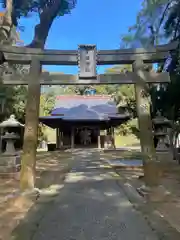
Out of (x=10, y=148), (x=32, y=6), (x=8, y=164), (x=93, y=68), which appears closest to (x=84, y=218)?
(x=93, y=68)

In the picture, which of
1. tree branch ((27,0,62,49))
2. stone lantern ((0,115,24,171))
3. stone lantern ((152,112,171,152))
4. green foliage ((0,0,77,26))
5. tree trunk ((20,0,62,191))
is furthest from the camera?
green foliage ((0,0,77,26))

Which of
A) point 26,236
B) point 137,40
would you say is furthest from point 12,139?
point 137,40

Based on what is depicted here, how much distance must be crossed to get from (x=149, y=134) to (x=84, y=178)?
3231mm

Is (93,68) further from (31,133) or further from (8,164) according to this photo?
(8,164)

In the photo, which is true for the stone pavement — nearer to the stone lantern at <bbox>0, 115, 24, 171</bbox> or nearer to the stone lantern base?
the stone lantern base

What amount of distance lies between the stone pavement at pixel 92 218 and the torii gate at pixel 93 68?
4.24 feet

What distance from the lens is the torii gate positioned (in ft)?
18.3

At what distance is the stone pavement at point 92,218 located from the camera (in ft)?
11.2

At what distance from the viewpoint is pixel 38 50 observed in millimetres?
5676

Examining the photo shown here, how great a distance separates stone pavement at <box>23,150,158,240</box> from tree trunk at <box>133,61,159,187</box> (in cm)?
74

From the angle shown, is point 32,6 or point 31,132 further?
point 32,6

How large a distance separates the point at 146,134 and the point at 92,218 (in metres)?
2.24

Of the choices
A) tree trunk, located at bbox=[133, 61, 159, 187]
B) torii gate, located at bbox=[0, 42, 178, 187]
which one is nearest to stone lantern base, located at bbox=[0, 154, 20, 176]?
torii gate, located at bbox=[0, 42, 178, 187]

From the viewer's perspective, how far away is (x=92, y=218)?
4.12m
